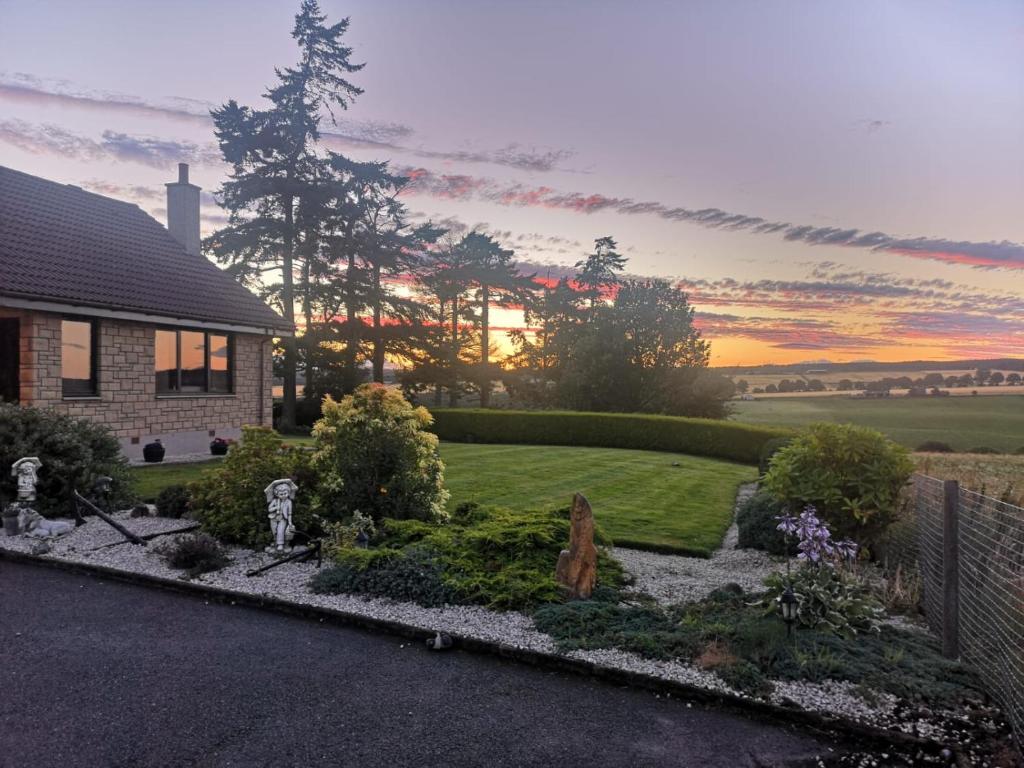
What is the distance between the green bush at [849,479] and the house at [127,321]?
45.0 feet

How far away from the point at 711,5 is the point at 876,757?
11.4 meters

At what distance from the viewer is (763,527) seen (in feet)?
27.4

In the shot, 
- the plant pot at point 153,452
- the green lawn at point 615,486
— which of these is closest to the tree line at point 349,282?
the green lawn at point 615,486

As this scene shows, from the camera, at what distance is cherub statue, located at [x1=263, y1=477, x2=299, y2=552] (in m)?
7.09

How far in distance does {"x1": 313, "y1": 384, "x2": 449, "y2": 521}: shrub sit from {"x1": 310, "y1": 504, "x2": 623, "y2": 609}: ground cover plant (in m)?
0.62

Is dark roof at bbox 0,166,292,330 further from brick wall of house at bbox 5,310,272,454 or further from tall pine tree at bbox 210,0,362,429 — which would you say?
tall pine tree at bbox 210,0,362,429

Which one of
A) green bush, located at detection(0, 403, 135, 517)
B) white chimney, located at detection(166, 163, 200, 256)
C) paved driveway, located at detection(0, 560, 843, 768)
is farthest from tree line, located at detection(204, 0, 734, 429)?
paved driveway, located at detection(0, 560, 843, 768)

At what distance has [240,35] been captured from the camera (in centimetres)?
1319

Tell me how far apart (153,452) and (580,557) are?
43.1ft

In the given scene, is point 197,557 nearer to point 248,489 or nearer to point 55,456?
point 248,489

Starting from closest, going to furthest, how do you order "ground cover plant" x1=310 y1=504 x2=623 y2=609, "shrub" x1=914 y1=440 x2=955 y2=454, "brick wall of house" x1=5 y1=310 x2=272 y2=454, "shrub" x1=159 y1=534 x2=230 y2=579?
"ground cover plant" x1=310 y1=504 x2=623 y2=609
"shrub" x1=159 y1=534 x2=230 y2=579
"brick wall of house" x1=5 y1=310 x2=272 y2=454
"shrub" x1=914 y1=440 x2=955 y2=454

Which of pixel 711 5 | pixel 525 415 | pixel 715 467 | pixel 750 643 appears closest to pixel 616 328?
pixel 525 415

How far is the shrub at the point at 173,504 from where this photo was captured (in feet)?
30.1

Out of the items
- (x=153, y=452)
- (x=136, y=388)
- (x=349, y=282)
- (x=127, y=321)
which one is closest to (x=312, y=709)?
(x=153, y=452)
